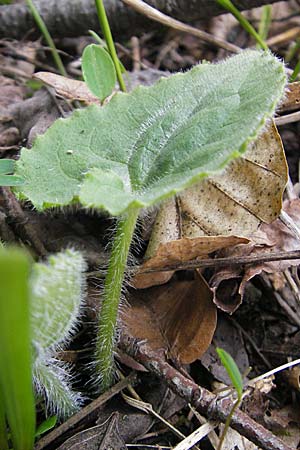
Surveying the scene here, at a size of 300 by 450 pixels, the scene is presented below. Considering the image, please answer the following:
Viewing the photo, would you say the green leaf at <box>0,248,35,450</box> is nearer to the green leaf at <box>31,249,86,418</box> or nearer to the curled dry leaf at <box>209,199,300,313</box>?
the green leaf at <box>31,249,86,418</box>

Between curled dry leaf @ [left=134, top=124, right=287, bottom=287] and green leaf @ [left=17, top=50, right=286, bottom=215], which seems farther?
curled dry leaf @ [left=134, top=124, right=287, bottom=287]

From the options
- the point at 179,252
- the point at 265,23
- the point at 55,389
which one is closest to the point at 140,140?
the point at 179,252

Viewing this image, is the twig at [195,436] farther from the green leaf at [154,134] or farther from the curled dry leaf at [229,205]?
the green leaf at [154,134]

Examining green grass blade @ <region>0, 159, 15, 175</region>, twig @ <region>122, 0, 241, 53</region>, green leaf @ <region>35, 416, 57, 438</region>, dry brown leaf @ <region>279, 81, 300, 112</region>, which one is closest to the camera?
green leaf @ <region>35, 416, 57, 438</region>

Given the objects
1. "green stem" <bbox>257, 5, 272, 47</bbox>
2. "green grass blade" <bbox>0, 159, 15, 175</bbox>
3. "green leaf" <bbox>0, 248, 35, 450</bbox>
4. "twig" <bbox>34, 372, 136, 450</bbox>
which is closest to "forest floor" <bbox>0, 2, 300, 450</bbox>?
"twig" <bbox>34, 372, 136, 450</bbox>

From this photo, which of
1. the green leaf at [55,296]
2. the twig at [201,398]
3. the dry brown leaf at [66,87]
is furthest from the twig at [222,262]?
the dry brown leaf at [66,87]

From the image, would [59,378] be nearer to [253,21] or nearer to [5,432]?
[5,432]

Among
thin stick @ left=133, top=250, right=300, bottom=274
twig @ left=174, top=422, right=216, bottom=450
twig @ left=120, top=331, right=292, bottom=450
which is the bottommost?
twig @ left=174, top=422, right=216, bottom=450
